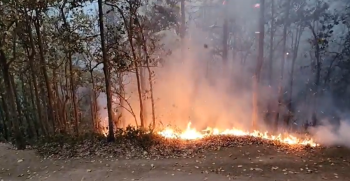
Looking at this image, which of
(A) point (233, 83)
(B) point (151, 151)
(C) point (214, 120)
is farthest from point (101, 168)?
(A) point (233, 83)

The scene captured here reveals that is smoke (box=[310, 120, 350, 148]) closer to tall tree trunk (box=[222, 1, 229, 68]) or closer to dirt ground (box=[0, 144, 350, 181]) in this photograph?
dirt ground (box=[0, 144, 350, 181])

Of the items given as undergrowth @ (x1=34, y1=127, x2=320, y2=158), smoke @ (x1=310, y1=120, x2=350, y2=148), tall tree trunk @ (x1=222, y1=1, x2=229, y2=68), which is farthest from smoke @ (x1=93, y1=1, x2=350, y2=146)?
undergrowth @ (x1=34, y1=127, x2=320, y2=158)

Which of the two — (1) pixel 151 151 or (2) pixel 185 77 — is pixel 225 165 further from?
(2) pixel 185 77

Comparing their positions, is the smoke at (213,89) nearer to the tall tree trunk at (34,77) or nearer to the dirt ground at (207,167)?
the tall tree trunk at (34,77)

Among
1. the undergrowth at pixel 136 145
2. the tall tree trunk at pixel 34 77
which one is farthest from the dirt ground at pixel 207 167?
the tall tree trunk at pixel 34 77

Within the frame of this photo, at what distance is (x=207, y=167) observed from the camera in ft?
29.0

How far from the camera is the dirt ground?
317 inches

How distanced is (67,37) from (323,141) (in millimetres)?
10553

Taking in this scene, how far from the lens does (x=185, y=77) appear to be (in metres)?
26.3

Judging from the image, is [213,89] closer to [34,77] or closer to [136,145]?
[34,77]

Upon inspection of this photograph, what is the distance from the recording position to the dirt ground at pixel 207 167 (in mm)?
8047

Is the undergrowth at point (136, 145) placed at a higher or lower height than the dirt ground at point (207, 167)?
higher

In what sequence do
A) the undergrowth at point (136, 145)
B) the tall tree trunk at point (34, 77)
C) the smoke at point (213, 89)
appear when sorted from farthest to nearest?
the smoke at point (213, 89) → the tall tree trunk at point (34, 77) → the undergrowth at point (136, 145)

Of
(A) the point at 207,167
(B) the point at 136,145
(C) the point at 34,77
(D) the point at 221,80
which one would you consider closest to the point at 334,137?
(A) the point at 207,167
